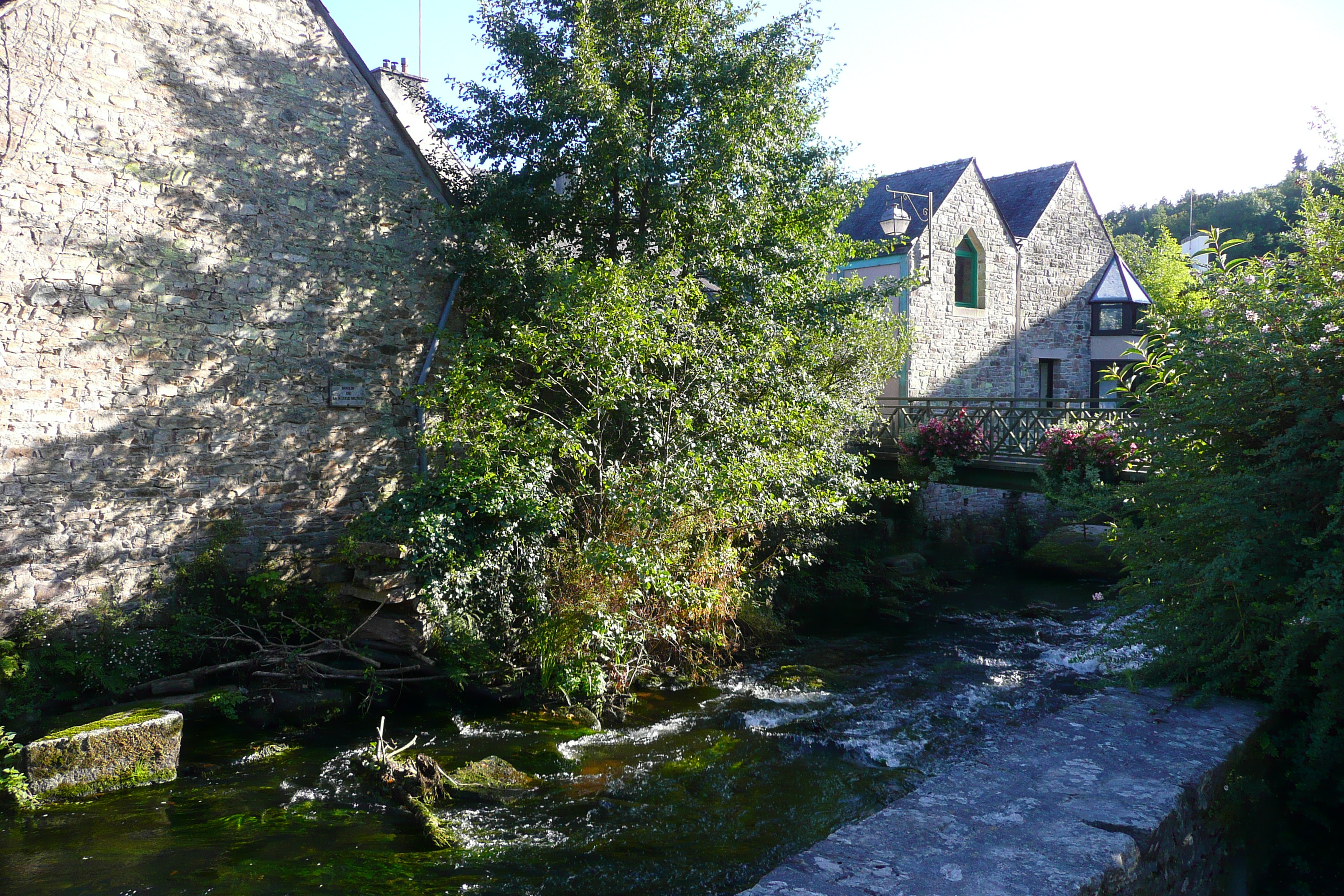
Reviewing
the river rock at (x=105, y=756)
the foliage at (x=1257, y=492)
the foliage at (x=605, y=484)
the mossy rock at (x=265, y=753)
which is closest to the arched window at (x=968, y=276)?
the foliage at (x=605, y=484)

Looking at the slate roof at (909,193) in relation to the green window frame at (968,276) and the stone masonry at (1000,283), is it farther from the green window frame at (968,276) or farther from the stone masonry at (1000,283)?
the green window frame at (968,276)

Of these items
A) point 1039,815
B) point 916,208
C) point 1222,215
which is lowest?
point 1039,815

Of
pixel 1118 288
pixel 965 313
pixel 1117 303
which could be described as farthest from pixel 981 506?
pixel 1118 288

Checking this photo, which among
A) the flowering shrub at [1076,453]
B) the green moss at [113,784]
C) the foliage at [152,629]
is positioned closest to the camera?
the green moss at [113,784]

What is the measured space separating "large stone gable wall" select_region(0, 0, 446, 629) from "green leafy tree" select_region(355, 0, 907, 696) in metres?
1.02

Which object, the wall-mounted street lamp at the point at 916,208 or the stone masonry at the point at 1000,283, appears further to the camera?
the stone masonry at the point at 1000,283

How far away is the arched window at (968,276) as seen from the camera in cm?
1931

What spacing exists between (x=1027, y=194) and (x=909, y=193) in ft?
16.5

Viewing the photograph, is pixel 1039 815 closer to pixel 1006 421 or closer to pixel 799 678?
pixel 799 678

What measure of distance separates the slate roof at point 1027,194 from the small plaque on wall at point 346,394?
16.3 metres

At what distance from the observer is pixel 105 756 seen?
623cm

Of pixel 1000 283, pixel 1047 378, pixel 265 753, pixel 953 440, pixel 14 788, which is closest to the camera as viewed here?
pixel 14 788

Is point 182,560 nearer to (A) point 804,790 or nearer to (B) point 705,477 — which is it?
(B) point 705,477

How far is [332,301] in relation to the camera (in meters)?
9.37
